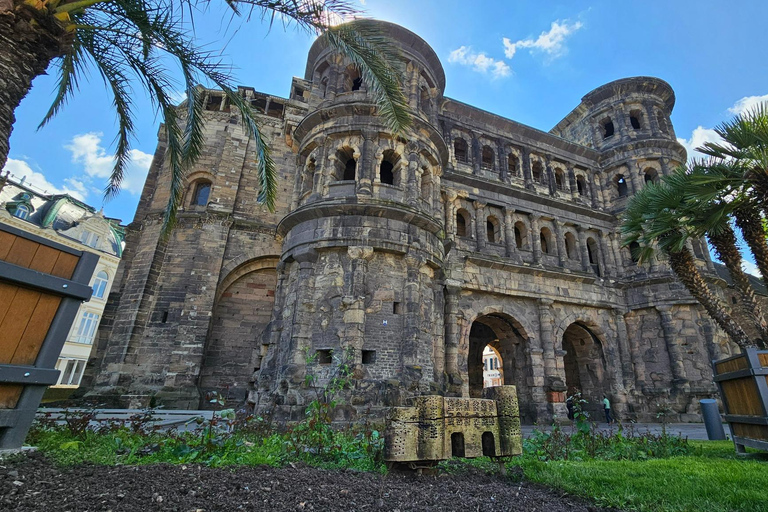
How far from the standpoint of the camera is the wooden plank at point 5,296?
3.68 metres

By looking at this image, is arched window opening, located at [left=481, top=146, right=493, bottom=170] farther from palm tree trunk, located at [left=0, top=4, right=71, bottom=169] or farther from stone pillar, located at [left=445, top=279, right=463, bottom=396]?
palm tree trunk, located at [left=0, top=4, right=71, bottom=169]

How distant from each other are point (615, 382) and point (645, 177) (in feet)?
36.0

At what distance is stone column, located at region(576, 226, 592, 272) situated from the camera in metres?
17.8

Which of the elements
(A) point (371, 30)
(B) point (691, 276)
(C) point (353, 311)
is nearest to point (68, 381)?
(C) point (353, 311)

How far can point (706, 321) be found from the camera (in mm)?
16344

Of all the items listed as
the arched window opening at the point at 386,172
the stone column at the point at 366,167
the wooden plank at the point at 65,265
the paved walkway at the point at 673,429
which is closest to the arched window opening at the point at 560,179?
the arched window opening at the point at 386,172

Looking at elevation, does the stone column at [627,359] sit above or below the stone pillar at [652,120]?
below

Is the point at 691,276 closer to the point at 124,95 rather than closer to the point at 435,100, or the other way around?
the point at 435,100

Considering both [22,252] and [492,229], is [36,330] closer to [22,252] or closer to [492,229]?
[22,252]

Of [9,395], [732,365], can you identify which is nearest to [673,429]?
[732,365]

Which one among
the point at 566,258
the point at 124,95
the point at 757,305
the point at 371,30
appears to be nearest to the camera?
the point at 371,30

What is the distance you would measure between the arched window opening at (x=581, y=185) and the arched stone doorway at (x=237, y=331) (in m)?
16.4

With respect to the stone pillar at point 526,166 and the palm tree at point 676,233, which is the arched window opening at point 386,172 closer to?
the stone pillar at point 526,166

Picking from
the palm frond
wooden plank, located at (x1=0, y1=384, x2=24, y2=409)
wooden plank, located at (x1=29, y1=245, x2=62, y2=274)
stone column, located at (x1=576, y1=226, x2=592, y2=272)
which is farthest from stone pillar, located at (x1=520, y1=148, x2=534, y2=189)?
wooden plank, located at (x1=0, y1=384, x2=24, y2=409)
